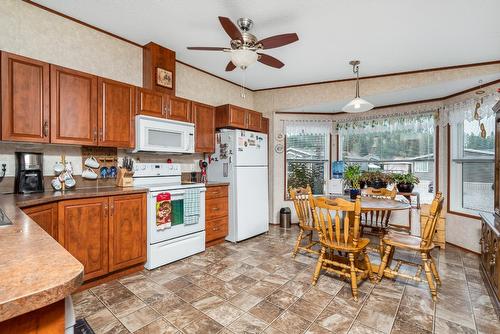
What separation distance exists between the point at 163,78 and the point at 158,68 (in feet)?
0.42

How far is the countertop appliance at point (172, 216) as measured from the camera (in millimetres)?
2773

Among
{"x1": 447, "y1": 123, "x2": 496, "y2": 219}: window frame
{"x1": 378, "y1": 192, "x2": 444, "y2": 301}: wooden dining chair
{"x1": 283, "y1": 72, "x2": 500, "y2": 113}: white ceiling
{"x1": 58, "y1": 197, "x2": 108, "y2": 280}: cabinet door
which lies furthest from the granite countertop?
{"x1": 447, "y1": 123, "x2": 496, "y2": 219}: window frame

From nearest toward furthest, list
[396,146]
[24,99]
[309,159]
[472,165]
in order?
[24,99] → [472,165] → [396,146] → [309,159]

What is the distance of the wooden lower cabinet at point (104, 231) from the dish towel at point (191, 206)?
0.51m

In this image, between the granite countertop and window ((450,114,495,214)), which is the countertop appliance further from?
window ((450,114,495,214))

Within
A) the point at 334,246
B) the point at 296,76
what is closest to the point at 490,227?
the point at 334,246

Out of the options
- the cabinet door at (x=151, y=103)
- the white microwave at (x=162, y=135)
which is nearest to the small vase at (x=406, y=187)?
the white microwave at (x=162, y=135)

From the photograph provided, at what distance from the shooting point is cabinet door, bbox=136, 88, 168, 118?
2.90m

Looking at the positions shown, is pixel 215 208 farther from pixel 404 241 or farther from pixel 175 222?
pixel 404 241

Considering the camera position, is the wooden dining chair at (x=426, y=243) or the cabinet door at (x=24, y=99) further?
the wooden dining chair at (x=426, y=243)

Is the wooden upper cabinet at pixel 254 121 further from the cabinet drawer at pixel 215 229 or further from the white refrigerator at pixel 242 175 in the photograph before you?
the cabinet drawer at pixel 215 229

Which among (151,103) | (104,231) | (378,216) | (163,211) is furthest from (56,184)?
(378,216)

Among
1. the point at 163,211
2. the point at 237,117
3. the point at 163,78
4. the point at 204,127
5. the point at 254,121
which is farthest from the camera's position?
the point at 254,121

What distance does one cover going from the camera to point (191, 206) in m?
3.15
